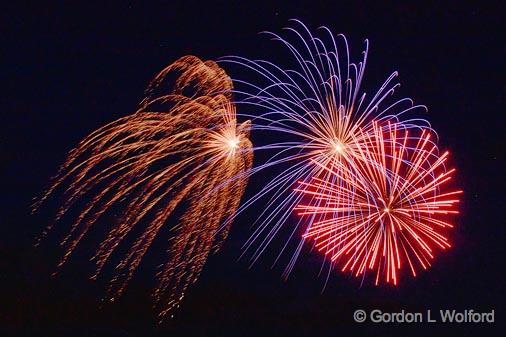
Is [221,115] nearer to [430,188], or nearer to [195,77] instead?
[195,77]

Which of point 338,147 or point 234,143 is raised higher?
point 338,147

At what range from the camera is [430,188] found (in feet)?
31.1

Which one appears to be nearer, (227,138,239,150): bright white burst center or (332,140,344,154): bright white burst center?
(332,140,344,154): bright white burst center

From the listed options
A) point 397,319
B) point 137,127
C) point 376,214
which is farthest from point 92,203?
point 397,319

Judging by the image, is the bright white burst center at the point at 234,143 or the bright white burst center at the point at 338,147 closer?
the bright white burst center at the point at 338,147

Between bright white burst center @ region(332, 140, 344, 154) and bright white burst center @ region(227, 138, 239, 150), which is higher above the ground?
bright white burst center @ region(332, 140, 344, 154)

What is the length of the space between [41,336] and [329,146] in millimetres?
6967

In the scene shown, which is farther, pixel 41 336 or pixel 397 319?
pixel 41 336

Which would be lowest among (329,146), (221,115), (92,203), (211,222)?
(92,203)

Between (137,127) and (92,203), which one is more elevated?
(137,127)

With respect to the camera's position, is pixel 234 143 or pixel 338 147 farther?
pixel 234 143

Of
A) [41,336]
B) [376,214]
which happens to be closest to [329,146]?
[376,214]

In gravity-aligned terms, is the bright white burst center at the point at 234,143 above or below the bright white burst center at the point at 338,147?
below

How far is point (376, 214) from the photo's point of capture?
9.74 meters
